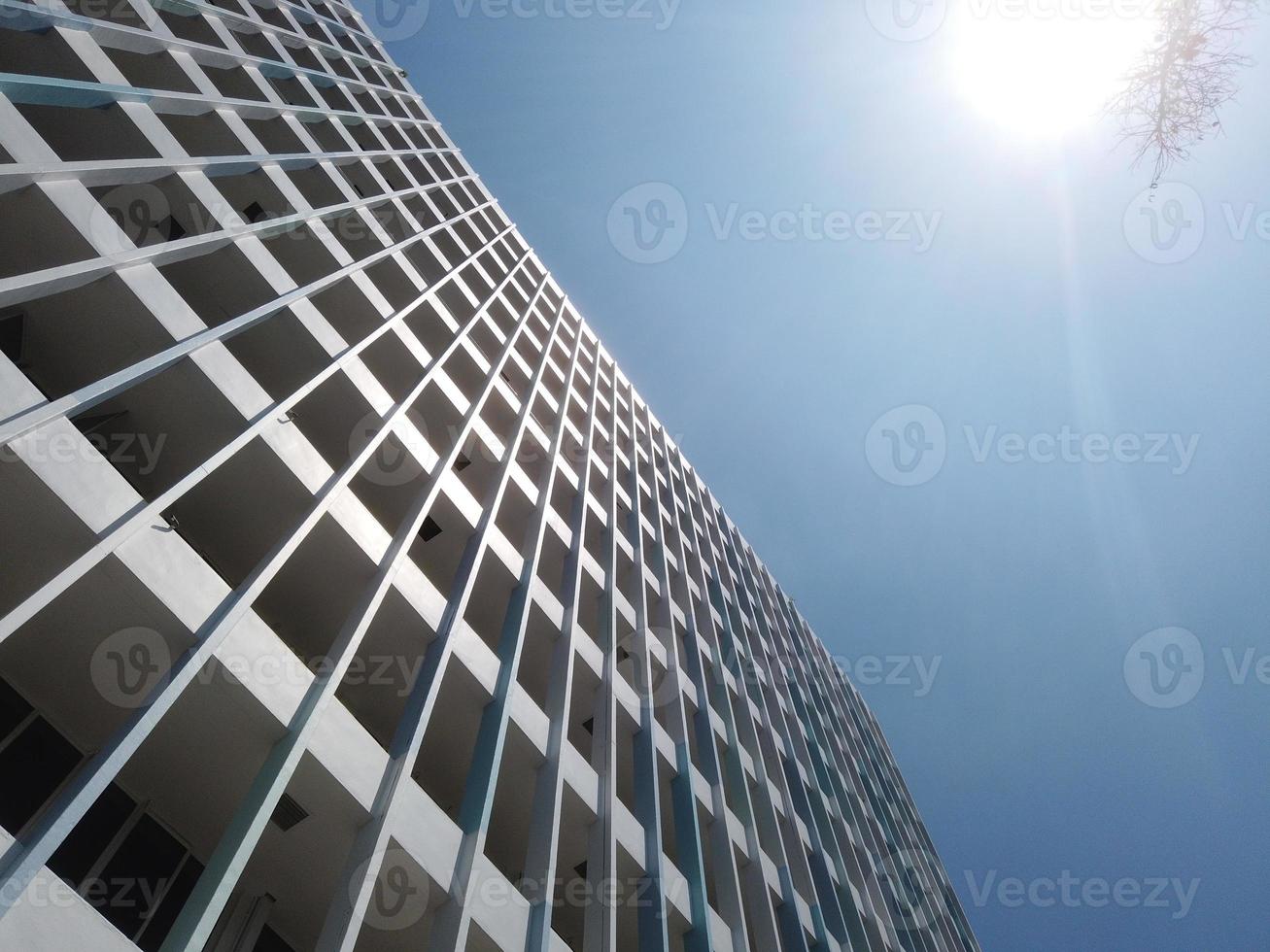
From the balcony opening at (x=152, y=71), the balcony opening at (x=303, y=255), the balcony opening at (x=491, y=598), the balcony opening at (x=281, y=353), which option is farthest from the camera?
the balcony opening at (x=303, y=255)

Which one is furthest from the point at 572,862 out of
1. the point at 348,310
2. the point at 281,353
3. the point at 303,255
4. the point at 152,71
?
the point at 152,71

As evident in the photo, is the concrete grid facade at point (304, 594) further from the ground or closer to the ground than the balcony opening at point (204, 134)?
closer to the ground

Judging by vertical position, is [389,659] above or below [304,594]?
below

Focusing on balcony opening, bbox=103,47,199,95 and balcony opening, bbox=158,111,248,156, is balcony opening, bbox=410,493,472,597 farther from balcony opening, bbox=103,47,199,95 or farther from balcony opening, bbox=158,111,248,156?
balcony opening, bbox=103,47,199,95

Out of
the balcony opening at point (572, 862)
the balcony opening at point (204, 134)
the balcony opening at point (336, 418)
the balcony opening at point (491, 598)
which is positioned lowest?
the balcony opening at point (572, 862)

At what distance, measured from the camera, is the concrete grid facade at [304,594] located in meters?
6.14

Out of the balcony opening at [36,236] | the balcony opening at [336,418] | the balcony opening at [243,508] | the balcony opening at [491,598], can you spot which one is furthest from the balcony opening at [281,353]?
the balcony opening at [491,598]

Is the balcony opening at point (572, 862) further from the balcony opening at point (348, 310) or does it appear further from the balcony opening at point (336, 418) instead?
the balcony opening at point (348, 310)

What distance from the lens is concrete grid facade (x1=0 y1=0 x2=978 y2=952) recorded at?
20.2ft

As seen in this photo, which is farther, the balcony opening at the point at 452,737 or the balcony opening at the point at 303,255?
the balcony opening at the point at 303,255

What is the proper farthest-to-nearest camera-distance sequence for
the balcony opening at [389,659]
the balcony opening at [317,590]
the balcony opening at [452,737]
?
the balcony opening at [452,737]
the balcony opening at [389,659]
the balcony opening at [317,590]

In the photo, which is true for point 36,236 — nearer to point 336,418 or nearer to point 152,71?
point 336,418

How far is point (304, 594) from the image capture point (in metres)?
9.62

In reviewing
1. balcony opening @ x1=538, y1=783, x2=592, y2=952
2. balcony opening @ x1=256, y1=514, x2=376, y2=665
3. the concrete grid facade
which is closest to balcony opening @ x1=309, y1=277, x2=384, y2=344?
the concrete grid facade
